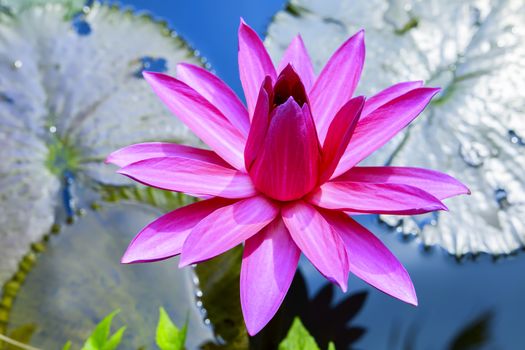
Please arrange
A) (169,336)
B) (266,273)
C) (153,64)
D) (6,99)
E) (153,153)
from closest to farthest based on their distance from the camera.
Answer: (266,273)
(153,153)
(169,336)
(6,99)
(153,64)

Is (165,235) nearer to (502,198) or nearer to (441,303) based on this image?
(441,303)

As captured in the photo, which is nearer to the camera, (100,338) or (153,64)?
(100,338)

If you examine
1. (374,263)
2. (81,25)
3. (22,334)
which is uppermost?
(81,25)

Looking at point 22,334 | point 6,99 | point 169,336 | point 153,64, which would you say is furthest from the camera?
point 153,64

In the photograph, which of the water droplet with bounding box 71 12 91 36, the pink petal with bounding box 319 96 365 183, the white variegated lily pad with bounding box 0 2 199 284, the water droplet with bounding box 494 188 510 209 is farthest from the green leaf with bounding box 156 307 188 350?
the water droplet with bounding box 71 12 91 36

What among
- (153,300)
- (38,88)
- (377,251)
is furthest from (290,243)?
(38,88)

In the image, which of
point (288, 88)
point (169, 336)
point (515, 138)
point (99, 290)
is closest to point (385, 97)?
point (288, 88)

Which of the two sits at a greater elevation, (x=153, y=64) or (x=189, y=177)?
(x=153, y=64)

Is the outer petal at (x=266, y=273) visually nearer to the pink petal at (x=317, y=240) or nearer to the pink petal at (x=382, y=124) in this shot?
the pink petal at (x=317, y=240)
